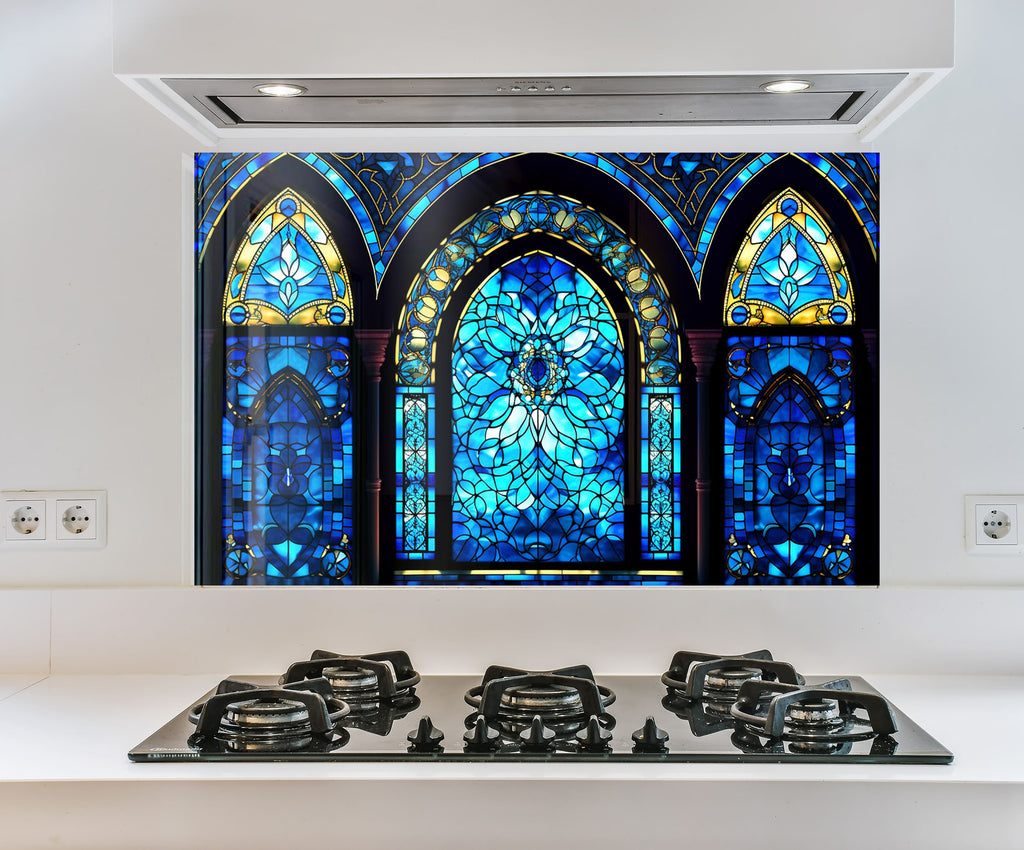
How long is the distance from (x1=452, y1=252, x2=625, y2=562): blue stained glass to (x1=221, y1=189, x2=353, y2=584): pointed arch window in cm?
21

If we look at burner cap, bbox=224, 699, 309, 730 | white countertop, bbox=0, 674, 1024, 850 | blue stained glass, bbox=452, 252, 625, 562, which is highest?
blue stained glass, bbox=452, 252, 625, 562

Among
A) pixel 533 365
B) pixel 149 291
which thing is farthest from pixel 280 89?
pixel 533 365

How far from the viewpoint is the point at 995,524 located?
1421 mm

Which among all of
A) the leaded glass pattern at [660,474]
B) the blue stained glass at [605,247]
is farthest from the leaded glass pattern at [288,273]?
the leaded glass pattern at [660,474]

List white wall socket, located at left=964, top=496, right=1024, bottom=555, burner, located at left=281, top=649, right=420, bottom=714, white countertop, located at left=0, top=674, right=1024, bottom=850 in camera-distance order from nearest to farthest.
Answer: white countertop, located at left=0, top=674, right=1024, bottom=850 → burner, located at left=281, top=649, right=420, bottom=714 → white wall socket, located at left=964, top=496, right=1024, bottom=555

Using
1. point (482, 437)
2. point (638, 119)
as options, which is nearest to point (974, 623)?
point (482, 437)

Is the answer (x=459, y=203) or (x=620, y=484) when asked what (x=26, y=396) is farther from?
(x=620, y=484)

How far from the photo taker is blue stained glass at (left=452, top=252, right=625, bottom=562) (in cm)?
149

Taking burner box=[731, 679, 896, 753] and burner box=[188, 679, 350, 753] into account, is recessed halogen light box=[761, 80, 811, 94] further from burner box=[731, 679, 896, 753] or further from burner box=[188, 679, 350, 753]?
burner box=[188, 679, 350, 753]

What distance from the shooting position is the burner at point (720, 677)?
1.19 m

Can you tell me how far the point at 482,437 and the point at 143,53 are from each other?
2.50 ft

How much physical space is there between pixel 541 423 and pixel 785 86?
0.66 m

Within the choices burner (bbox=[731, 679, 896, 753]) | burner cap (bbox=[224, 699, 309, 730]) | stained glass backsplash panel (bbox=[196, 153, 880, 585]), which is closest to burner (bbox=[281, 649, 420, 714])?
burner cap (bbox=[224, 699, 309, 730])

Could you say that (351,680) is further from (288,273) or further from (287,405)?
(288,273)
